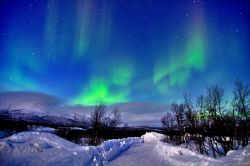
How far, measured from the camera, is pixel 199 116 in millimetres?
22281

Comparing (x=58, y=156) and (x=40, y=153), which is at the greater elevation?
(x=40, y=153)

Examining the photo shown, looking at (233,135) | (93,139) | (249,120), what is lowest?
(93,139)

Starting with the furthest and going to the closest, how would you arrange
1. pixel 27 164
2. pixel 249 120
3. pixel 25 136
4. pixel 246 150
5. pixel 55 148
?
1. pixel 249 120
2. pixel 25 136
3. pixel 55 148
4. pixel 27 164
5. pixel 246 150

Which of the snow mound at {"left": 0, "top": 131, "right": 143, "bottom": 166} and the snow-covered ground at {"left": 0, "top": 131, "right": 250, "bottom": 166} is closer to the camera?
the snow-covered ground at {"left": 0, "top": 131, "right": 250, "bottom": 166}

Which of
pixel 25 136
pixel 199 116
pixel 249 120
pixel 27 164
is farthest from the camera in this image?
pixel 199 116

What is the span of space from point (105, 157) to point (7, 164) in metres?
5.46

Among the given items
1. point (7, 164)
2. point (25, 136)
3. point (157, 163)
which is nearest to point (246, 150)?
point (157, 163)

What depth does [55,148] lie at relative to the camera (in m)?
11.5

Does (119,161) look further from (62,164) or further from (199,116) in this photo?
(199,116)

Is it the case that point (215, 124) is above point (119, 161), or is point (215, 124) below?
above

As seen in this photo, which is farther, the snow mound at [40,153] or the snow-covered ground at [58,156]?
the snow mound at [40,153]

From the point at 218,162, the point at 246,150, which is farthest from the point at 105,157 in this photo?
the point at 246,150

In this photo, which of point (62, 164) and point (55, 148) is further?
point (55, 148)

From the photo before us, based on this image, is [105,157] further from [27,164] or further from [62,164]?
[27,164]
